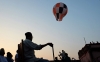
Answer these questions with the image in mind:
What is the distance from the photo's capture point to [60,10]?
14094 millimetres

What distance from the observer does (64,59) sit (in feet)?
46.2

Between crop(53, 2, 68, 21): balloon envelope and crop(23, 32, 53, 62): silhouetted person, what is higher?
crop(53, 2, 68, 21): balloon envelope

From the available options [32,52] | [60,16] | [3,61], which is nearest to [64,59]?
[60,16]

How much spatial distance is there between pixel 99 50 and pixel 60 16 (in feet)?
42.8

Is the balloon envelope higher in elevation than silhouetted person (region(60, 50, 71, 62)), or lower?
higher

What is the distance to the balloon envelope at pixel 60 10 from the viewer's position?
14.2 metres

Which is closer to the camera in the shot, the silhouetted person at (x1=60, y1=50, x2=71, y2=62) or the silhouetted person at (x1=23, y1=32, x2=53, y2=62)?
the silhouetted person at (x1=23, y1=32, x2=53, y2=62)

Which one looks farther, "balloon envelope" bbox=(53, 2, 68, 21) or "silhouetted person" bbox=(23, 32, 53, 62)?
"balloon envelope" bbox=(53, 2, 68, 21)

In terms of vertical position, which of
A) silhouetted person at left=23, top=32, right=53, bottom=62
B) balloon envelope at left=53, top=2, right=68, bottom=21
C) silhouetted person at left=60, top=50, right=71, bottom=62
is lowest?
silhouetted person at left=60, top=50, right=71, bottom=62

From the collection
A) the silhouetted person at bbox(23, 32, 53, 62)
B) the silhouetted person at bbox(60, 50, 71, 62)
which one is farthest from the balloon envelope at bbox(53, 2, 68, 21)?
the silhouetted person at bbox(23, 32, 53, 62)

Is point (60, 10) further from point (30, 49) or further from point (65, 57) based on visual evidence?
point (30, 49)

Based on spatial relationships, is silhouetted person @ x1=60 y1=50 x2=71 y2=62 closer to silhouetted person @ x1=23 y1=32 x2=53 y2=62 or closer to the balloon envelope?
the balloon envelope

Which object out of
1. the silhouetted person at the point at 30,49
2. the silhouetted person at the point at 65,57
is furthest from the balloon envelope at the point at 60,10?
the silhouetted person at the point at 30,49

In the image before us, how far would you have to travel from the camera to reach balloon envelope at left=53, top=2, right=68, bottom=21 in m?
14.2
